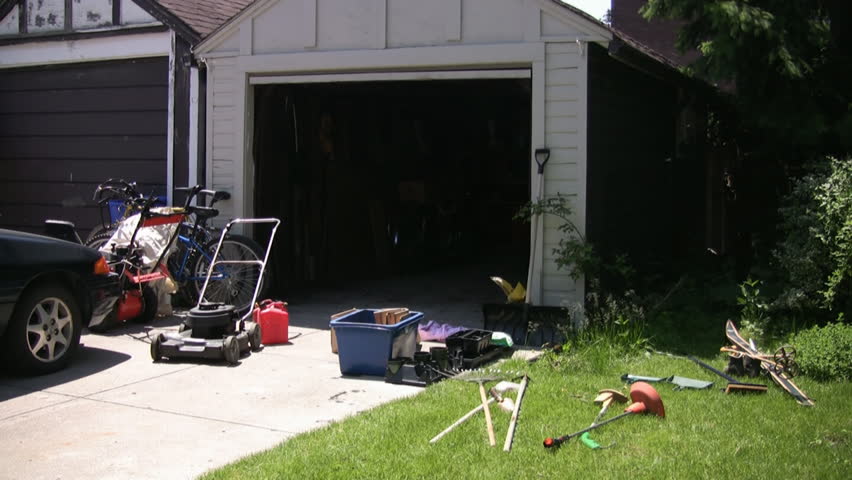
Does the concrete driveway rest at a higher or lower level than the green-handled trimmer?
lower

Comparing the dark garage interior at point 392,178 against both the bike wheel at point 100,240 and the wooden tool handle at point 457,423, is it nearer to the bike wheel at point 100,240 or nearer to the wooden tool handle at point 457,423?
the bike wheel at point 100,240

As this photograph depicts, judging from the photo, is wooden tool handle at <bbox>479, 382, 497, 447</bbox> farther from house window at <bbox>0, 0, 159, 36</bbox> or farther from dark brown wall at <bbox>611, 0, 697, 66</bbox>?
dark brown wall at <bbox>611, 0, 697, 66</bbox>

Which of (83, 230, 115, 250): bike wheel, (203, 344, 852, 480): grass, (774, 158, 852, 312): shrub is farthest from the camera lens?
(83, 230, 115, 250): bike wheel

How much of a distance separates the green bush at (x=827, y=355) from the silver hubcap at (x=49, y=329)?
5258 mm

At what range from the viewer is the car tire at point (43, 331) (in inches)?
233

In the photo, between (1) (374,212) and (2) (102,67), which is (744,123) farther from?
(2) (102,67)

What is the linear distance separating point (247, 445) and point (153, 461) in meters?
0.51

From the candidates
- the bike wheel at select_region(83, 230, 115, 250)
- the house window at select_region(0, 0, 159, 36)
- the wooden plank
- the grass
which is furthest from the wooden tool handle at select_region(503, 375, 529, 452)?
the house window at select_region(0, 0, 159, 36)

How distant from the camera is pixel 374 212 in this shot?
1252cm

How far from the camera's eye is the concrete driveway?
14.6 ft

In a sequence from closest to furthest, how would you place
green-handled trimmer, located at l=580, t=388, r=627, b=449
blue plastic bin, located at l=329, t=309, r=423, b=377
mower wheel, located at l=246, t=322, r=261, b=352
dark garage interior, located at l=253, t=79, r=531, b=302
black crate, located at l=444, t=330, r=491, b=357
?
green-handled trimmer, located at l=580, t=388, r=627, b=449
blue plastic bin, located at l=329, t=309, r=423, b=377
black crate, located at l=444, t=330, r=491, b=357
mower wheel, located at l=246, t=322, r=261, b=352
dark garage interior, located at l=253, t=79, r=531, b=302

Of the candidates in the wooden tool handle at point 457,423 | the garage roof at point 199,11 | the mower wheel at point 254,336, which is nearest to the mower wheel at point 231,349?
the mower wheel at point 254,336

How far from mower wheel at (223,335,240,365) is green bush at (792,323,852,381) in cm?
412

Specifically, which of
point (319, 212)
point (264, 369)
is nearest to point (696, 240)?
point (319, 212)
